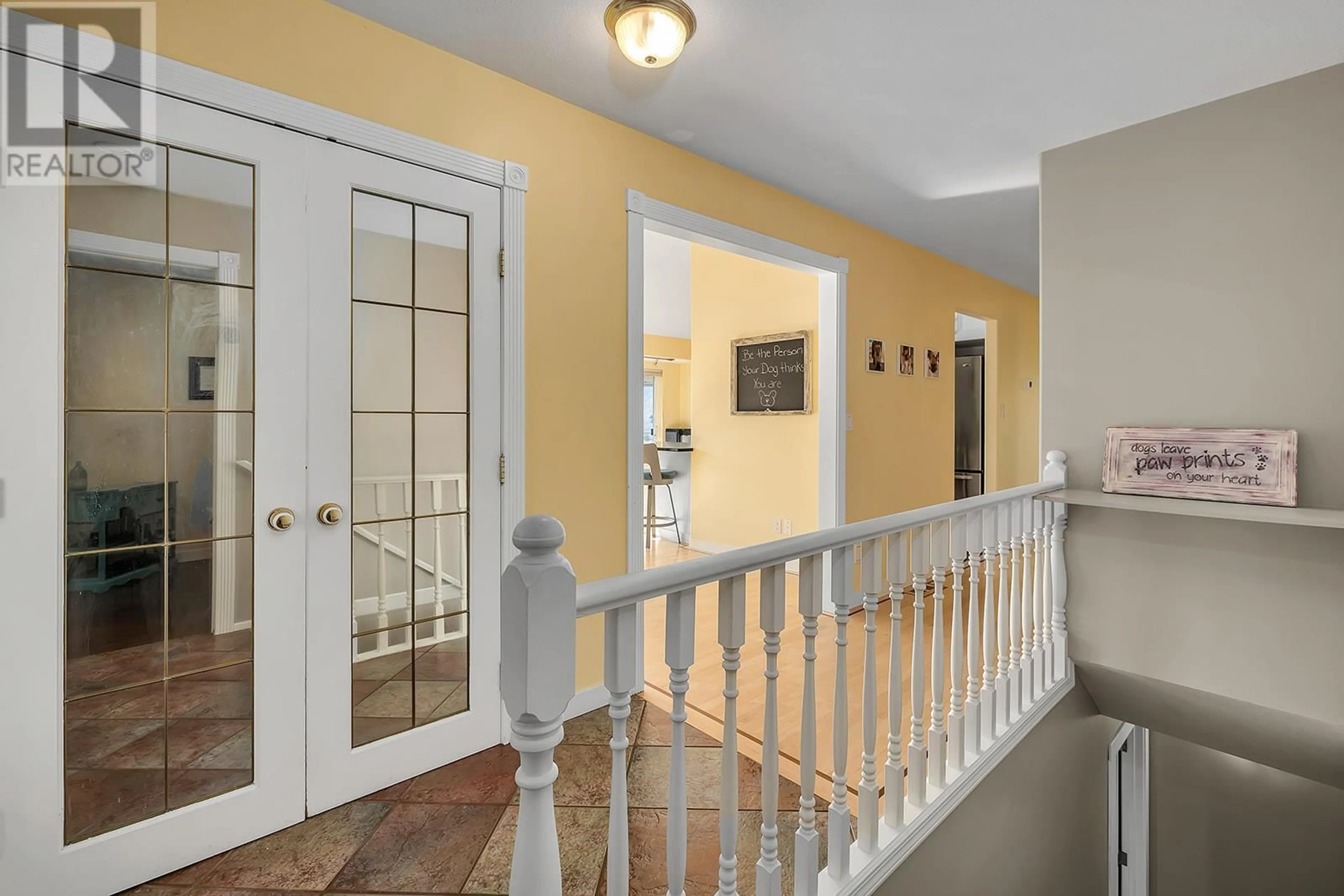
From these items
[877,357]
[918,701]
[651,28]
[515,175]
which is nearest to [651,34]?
[651,28]

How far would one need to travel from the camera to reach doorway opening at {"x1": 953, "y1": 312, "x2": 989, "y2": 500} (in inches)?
223

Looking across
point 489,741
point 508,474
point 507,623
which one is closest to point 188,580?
point 508,474

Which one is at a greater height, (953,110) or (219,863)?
(953,110)

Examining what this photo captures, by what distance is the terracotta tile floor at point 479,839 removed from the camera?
1.58 meters

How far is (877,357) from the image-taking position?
400cm

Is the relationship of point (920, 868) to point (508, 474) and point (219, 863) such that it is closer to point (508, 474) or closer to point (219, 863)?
point (508, 474)

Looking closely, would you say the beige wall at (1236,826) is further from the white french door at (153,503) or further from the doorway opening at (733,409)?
the white french door at (153,503)

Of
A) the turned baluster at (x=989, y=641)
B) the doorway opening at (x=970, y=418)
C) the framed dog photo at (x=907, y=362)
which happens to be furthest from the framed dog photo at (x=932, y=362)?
the turned baluster at (x=989, y=641)

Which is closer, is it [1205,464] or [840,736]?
[840,736]

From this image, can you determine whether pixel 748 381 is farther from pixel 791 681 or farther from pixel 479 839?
pixel 479 839

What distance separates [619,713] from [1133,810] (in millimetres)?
3595

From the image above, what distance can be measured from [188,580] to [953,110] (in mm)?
3065

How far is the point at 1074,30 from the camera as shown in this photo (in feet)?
6.28

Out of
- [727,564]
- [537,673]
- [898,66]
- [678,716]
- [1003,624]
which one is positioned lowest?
[1003,624]
